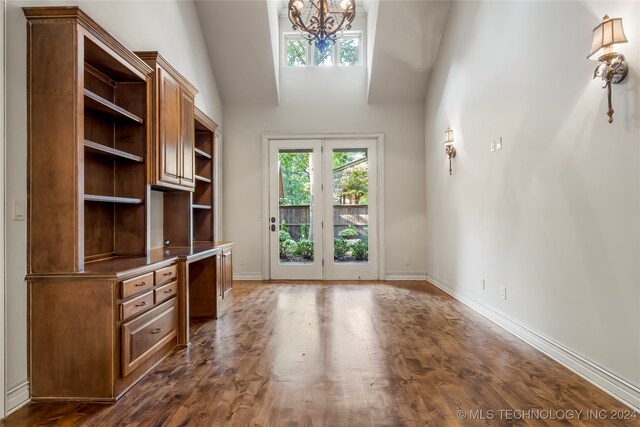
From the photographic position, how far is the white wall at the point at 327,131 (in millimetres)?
6172

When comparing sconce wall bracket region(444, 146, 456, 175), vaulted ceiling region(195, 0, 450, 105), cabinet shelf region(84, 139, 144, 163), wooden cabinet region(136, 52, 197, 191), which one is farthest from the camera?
vaulted ceiling region(195, 0, 450, 105)

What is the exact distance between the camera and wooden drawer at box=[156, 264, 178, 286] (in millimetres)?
2755

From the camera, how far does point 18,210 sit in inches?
83.4

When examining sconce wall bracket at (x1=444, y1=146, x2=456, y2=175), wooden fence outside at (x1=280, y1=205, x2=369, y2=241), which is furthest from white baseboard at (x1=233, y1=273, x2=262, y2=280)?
sconce wall bracket at (x1=444, y1=146, x2=456, y2=175)

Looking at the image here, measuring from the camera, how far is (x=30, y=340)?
2148 mm

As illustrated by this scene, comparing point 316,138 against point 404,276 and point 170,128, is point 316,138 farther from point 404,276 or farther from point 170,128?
point 170,128

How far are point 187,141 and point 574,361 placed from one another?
380 cm

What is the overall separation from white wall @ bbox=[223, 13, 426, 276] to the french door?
246mm

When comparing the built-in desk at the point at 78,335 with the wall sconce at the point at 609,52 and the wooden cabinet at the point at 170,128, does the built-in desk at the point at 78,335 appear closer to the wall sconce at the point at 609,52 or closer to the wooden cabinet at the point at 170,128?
the wooden cabinet at the point at 170,128

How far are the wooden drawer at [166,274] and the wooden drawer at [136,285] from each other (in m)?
0.12

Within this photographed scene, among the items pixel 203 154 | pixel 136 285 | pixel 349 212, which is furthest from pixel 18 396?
pixel 349 212

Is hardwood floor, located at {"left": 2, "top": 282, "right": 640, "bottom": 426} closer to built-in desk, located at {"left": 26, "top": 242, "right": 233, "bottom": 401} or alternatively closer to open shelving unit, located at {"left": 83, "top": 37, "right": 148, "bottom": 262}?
built-in desk, located at {"left": 26, "top": 242, "right": 233, "bottom": 401}

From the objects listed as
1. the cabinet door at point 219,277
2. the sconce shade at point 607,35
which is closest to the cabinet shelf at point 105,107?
the cabinet door at point 219,277

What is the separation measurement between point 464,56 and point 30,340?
16.4ft
